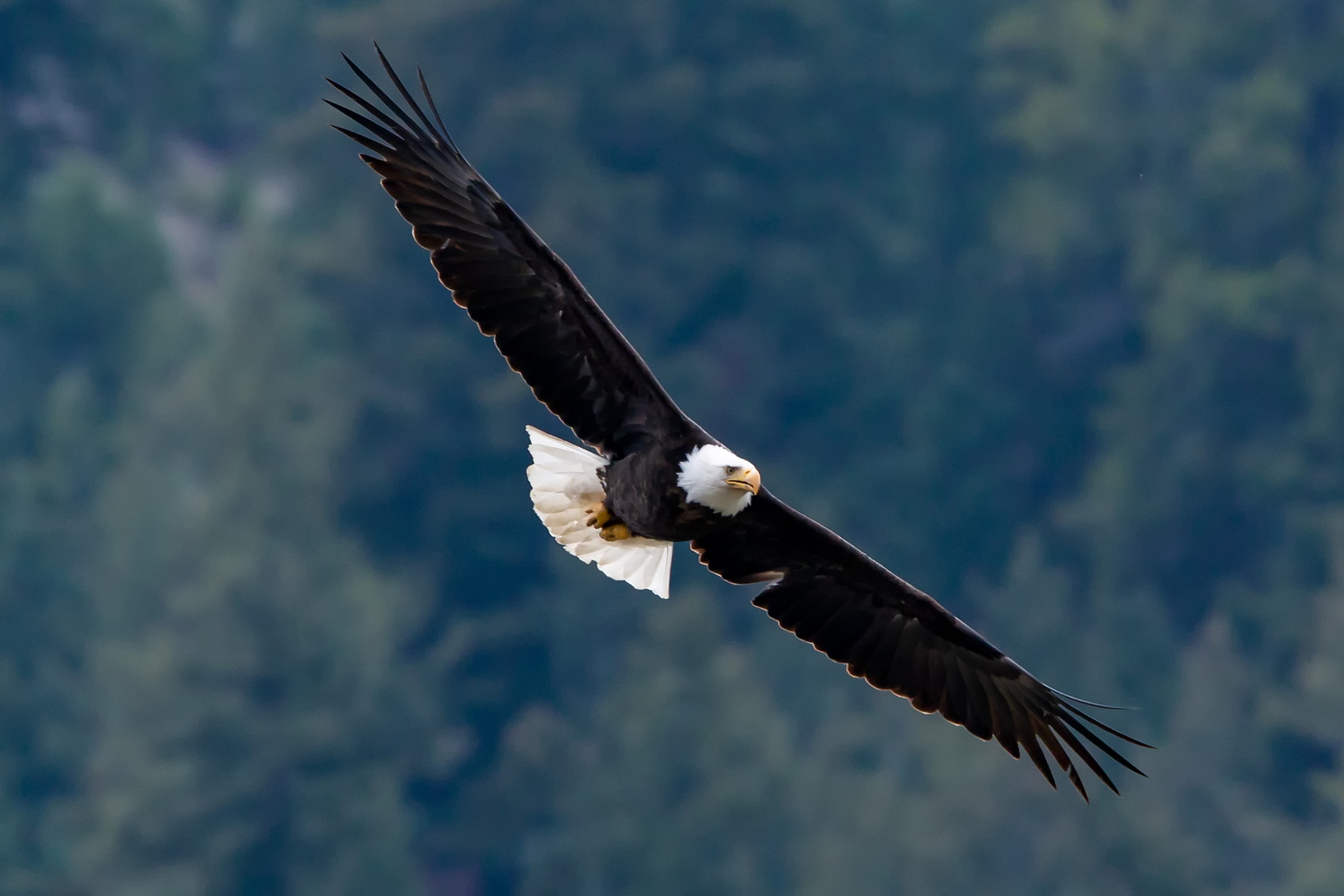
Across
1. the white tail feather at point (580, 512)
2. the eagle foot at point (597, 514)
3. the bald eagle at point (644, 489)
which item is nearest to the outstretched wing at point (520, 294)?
the bald eagle at point (644, 489)

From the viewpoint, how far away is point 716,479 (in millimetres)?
8789

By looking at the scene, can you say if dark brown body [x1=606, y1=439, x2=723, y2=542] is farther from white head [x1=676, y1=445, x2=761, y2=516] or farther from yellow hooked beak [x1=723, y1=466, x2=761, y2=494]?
yellow hooked beak [x1=723, y1=466, x2=761, y2=494]

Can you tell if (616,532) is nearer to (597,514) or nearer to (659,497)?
(597,514)

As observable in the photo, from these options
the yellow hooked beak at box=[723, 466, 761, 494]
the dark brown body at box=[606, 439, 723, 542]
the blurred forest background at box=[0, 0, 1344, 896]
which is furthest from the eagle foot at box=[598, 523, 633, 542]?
the blurred forest background at box=[0, 0, 1344, 896]

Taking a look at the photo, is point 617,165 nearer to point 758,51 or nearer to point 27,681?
point 758,51

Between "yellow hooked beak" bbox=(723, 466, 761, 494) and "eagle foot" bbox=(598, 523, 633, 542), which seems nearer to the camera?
"yellow hooked beak" bbox=(723, 466, 761, 494)

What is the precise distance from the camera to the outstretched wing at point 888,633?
9.61m

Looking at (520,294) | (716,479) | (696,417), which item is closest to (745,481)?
(716,479)

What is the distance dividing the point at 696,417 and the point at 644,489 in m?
32.3

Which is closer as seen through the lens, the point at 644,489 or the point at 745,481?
the point at 745,481

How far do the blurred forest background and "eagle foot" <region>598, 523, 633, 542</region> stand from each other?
21096 mm

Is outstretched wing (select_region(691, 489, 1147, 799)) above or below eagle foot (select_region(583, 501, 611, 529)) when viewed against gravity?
above

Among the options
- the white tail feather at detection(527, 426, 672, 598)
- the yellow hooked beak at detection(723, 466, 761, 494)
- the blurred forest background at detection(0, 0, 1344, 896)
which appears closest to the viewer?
the yellow hooked beak at detection(723, 466, 761, 494)

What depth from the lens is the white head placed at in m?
8.77
